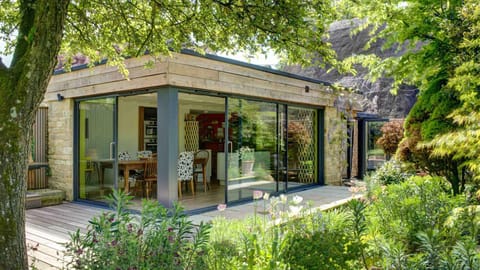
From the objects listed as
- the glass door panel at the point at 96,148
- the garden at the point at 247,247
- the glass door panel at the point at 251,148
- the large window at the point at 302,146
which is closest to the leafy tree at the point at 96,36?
the garden at the point at 247,247

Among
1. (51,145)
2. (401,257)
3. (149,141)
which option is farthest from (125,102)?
(401,257)

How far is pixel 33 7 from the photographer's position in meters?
2.48

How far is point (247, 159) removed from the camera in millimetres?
7613

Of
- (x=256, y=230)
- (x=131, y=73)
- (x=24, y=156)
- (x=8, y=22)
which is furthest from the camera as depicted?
(x=131, y=73)

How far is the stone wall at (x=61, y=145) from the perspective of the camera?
7707mm

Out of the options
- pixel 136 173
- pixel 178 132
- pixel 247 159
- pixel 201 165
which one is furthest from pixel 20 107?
pixel 201 165

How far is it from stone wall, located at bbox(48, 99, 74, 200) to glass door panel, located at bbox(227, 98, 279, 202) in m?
3.36

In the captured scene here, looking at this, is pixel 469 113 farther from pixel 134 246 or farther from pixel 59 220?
pixel 59 220

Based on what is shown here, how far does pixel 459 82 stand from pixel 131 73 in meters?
4.83

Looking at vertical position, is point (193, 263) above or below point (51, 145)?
below

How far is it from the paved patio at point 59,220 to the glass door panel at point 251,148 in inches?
19.9

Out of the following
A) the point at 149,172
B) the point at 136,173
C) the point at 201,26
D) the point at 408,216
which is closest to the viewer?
the point at 408,216

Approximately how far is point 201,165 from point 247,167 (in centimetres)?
200

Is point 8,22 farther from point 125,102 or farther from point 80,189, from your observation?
point 125,102
